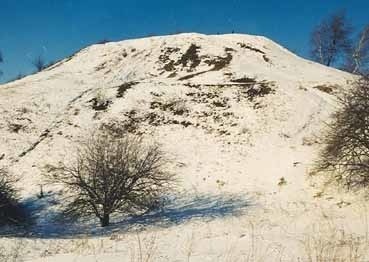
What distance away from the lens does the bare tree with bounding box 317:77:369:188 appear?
76.7 ft

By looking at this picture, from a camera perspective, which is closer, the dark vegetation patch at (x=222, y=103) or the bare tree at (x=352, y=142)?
the bare tree at (x=352, y=142)

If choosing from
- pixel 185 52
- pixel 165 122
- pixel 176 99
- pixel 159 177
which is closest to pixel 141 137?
pixel 165 122

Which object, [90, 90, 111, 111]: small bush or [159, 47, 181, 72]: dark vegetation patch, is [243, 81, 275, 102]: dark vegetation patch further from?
[90, 90, 111, 111]: small bush

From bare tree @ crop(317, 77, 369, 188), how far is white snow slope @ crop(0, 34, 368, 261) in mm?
1244

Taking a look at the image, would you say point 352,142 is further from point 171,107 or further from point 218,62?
point 218,62

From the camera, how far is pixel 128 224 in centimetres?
2452

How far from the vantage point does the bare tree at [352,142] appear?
2338 centimetres

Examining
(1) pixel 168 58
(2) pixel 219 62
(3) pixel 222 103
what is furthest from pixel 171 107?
(1) pixel 168 58

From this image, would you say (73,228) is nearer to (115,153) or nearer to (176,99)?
(115,153)

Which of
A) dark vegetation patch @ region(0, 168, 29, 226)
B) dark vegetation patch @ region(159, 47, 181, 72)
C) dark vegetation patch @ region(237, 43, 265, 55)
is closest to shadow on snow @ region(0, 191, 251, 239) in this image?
dark vegetation patch @ region(0, 168, 29, 226)

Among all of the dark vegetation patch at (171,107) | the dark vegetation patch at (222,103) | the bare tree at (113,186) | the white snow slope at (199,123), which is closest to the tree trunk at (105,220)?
the bare tree at (113,186)

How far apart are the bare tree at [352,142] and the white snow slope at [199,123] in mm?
1244

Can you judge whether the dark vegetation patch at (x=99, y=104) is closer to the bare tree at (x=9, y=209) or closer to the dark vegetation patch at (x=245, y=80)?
the dark vegetation patch at (x=245, y=80)

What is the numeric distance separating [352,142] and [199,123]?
1562cm
